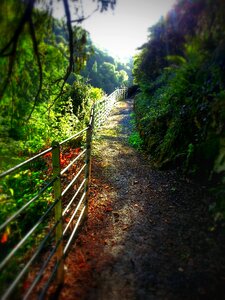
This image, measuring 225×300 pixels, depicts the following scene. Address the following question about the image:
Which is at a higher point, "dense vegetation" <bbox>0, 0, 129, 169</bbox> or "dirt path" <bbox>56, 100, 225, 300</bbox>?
"dense vegetation" <bbox>0, 0, 129, 169</bbox>

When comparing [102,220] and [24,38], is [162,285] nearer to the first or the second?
[102,220]

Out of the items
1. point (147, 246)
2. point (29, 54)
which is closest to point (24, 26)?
point (29, 54)

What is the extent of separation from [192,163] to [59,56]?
3.13m

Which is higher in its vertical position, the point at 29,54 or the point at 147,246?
the point at 29,54

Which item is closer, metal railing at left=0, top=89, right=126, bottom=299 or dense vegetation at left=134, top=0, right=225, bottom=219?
metal railing at left=0, top=89, right=126, bottom=299

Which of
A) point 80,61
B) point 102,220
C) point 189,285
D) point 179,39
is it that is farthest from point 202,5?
point 102,220

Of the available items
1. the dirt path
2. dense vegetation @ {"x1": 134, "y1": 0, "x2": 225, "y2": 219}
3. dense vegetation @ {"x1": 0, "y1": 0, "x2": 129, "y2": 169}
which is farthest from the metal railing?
dense vegetation @ {"x1": 134, "y1": 0, "x2": 225, "y2": 219}

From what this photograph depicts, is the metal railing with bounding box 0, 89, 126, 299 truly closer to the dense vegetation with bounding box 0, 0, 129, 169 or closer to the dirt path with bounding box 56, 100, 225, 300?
the dirt path with bounding box 56, 100, 225, 300

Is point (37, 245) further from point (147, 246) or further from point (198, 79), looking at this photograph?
point (198, 79)

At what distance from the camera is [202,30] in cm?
277

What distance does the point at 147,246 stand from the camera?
11.8 feet

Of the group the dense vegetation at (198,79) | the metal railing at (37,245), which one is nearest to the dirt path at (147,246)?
the metal railing at (37,245)

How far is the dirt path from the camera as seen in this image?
2.81m

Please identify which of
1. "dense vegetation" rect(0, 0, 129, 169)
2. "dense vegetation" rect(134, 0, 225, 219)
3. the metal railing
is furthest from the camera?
"dense vegetation" rect(134, 0, 225, 219)
